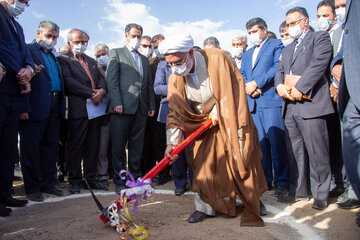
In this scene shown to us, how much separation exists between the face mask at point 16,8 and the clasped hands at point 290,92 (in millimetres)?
3543

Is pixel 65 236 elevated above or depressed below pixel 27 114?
below

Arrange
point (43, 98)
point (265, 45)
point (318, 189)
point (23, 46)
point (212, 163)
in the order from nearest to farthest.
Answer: point (212, 163) < point (318, 189) < point (23, 46) < point (43, 98) < point (265, 45)

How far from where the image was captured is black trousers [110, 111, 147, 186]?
4.61 metres

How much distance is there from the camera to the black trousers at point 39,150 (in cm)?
408

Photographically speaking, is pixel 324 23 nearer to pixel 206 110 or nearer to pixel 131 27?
pixel 206 110

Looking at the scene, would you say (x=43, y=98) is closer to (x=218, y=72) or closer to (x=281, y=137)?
(x=218, y=72)

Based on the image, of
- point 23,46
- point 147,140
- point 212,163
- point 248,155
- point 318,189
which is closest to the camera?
point 248,155

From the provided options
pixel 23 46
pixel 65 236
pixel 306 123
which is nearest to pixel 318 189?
pixel 306 123

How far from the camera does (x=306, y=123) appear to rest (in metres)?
3.66

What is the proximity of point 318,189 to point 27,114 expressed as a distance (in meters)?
3.94

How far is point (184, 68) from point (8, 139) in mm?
2435

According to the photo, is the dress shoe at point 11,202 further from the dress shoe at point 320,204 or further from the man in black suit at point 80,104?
the dress shoe at point 320,204

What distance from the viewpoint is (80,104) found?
15.3ft

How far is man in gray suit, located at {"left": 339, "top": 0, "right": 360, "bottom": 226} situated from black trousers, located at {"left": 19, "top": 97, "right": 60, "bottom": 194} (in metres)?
A: 3.85
